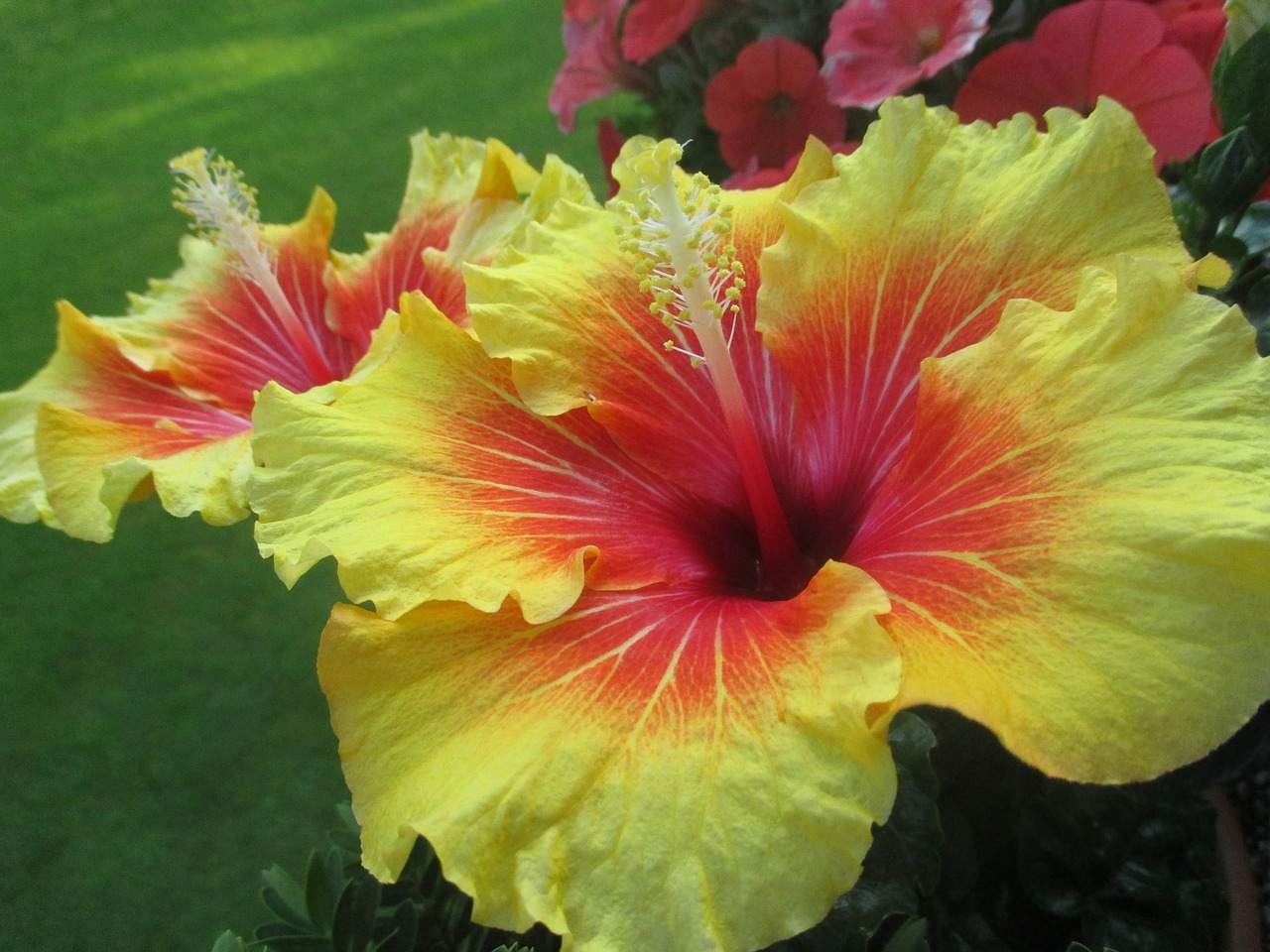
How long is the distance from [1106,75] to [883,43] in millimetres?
309

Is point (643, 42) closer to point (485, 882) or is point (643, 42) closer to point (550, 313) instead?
point (550, 313)

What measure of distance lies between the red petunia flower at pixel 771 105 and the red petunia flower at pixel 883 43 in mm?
142

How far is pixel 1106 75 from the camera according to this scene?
3.67 ft

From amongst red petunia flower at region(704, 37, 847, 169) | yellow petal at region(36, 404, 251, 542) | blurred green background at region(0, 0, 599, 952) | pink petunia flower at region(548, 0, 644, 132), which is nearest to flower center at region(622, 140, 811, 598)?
yellow petal at region(36, 404, 251, 542)

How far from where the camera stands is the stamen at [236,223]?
51.3 inches

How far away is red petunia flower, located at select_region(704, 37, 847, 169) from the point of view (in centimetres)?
149

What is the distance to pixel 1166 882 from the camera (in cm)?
113

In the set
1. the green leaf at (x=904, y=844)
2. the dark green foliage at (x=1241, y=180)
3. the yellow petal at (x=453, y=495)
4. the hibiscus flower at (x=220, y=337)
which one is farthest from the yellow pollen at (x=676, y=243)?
the dark green foliage at (x=1241, y=180)

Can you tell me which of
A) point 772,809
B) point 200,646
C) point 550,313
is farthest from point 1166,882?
point 200,646

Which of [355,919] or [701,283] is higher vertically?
[701,283]

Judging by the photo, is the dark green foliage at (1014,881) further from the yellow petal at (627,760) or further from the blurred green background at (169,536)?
the blurred green background at (169,536)

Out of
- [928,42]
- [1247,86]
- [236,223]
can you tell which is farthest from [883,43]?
[236,223]

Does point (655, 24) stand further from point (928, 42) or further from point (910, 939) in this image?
point (910, 939)

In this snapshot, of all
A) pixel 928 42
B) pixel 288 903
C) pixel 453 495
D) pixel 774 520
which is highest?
pixel 928 42
